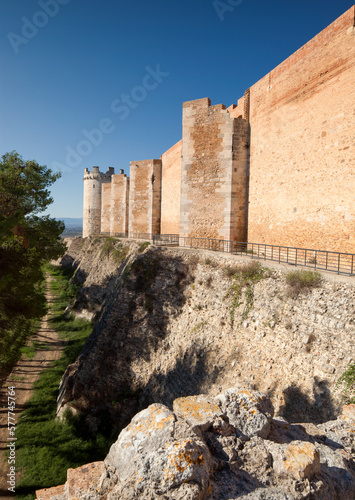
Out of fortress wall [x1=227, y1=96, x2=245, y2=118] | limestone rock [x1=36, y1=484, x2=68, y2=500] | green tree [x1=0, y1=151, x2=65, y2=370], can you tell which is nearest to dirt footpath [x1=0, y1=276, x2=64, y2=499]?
green tree [x1=0, y1=151, x2=65, y2=370]

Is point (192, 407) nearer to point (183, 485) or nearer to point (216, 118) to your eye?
point (183, 485)

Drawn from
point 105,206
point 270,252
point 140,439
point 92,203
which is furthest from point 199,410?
point 92,203

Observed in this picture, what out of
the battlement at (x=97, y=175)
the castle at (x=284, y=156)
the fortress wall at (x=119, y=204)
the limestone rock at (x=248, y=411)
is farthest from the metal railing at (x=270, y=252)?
the battlement at (x=97, y=175)

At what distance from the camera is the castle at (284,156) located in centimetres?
840

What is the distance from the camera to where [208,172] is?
1326cm

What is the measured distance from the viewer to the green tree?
31.3 ft

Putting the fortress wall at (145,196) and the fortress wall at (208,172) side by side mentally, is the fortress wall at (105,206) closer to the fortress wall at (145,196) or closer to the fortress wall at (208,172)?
the fortress wall at (145,196)

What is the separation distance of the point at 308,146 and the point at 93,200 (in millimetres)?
32378

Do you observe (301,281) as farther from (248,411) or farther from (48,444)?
(48,444)

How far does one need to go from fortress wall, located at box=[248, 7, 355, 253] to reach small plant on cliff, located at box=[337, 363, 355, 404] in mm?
4062

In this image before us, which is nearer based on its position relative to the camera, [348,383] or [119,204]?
[348,383]

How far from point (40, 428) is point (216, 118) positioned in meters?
13.8

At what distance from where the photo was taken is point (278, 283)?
7539 millimetres

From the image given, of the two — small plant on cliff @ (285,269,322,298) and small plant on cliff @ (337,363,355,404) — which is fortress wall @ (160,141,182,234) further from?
small plant on cliff @ (337,363,355,404)
